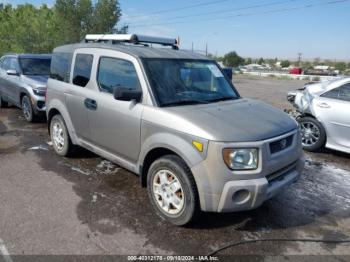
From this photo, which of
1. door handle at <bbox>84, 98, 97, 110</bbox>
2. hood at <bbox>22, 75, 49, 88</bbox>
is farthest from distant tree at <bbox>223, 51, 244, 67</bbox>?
door handle at <bbox>84, 98, 97, 110</bbox>

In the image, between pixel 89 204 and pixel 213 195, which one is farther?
pixel 89 204

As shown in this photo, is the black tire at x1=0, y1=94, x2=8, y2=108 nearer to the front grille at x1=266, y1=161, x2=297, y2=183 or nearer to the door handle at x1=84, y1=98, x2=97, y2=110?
the door handle at x1=84, y1=98, x2=97, y2=110

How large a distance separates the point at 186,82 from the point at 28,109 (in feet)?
18.4

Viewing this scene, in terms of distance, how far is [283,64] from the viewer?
108m

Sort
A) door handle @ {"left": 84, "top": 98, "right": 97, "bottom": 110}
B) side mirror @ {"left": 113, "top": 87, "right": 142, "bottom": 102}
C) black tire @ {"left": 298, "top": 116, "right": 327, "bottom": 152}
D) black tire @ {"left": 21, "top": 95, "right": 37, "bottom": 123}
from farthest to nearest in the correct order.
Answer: black tire @ {"left": 21, "top": 95, "right": 37, "bottom": 123}, black tire @ {"left": 298, "top": 116, "right": 327, "bottom": 152}, door handle @ {"left": 84, "top": 98, "right": 97, "bottom": 110}, side mirror @ {"left": 113, "top": 87, "right": 142, "bottom": 102}

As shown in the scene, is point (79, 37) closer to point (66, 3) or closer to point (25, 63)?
point (66, 3)

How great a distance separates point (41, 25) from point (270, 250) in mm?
28624

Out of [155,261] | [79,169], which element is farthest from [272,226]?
[79,169]

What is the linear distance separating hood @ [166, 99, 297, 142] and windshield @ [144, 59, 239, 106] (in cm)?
23

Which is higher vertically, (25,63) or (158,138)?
(25,63)

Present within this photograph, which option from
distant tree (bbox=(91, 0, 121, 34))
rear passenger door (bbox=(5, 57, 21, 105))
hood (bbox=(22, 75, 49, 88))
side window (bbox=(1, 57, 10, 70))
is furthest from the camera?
distant tree (bbox=(91, 0, 121, 34))

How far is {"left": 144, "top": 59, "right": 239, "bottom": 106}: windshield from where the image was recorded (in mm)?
4012

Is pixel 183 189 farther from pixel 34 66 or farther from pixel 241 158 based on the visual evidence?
pixel 34 66

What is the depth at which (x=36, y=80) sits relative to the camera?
834 centimetres
